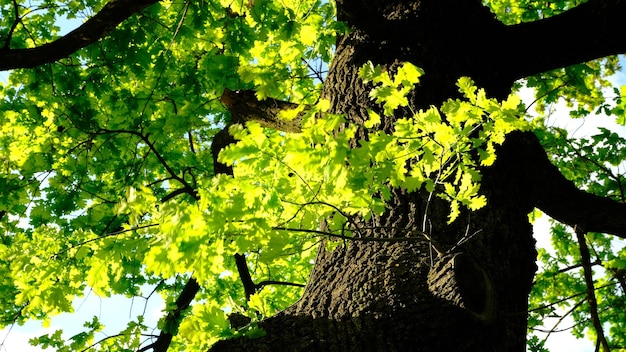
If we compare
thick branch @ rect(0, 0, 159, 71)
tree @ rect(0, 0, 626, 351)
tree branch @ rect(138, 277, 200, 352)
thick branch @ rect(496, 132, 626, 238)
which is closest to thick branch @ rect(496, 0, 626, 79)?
tree @ rect(0, 0, 626, 351)

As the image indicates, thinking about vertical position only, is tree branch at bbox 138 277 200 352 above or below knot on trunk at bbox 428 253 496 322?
above

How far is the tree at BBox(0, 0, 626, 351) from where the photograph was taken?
150 cm

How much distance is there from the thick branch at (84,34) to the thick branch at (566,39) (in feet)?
7.73

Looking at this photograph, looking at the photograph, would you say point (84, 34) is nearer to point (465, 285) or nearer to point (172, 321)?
point (172, 321)

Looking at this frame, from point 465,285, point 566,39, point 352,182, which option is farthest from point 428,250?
point 566,39

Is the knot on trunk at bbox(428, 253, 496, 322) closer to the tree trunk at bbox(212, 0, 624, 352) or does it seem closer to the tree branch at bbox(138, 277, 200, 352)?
the tree trunk at bbox(212, 0, 624, 352)

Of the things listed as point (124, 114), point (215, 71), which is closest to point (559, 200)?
point (215, 71)

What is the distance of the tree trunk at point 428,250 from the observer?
177 centimetres

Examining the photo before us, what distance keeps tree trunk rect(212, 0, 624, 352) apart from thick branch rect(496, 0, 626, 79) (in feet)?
0.22

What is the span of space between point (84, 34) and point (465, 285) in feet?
8.48

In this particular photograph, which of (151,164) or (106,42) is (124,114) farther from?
(151,164)

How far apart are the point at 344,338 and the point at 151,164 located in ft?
15.8

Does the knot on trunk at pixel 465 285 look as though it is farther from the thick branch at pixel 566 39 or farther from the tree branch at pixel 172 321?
the tree branch at pixel 172 321

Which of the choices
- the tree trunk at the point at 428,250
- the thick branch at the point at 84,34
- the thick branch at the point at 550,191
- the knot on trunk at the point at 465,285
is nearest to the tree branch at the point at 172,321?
the tree trunk at the point at 428,250
